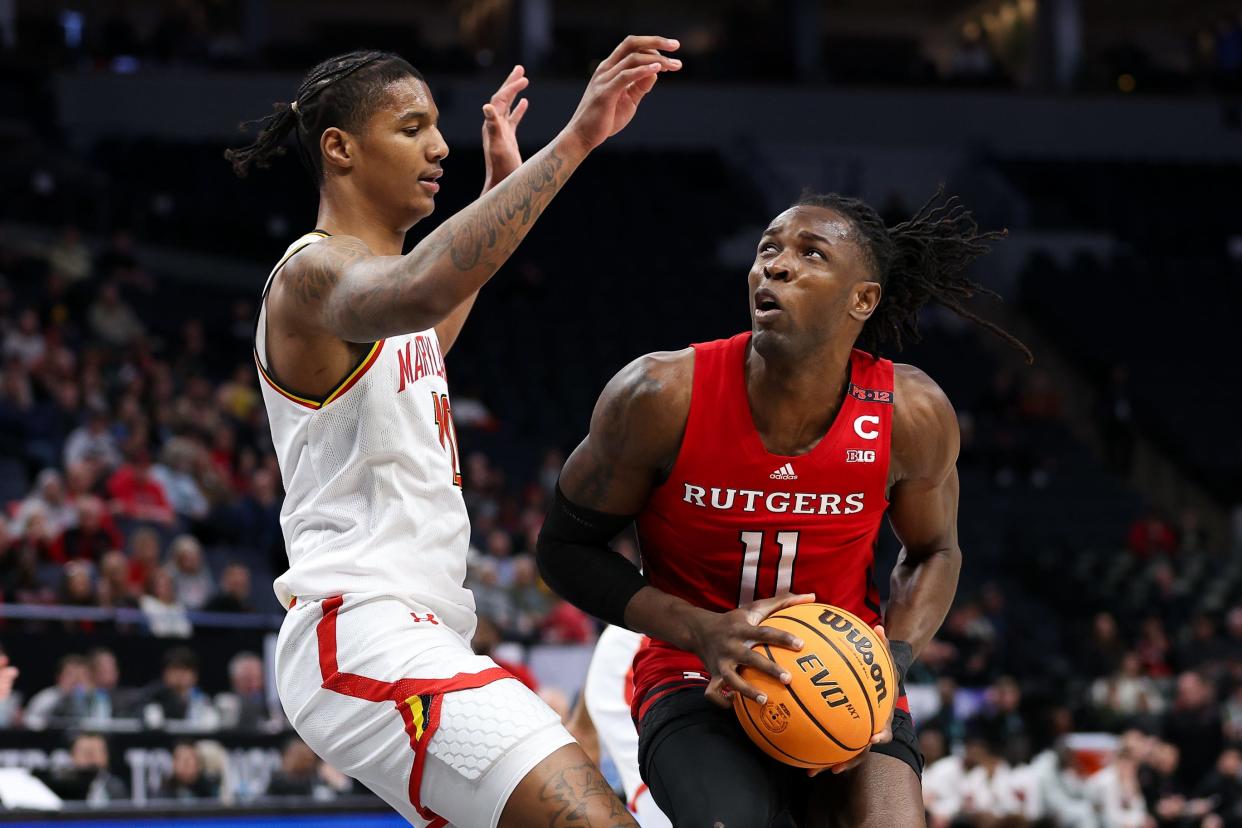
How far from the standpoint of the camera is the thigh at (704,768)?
354 centimetres

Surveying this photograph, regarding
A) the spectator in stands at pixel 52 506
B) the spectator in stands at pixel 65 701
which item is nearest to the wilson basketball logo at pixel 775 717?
the spectator in stands at pixel 65 701

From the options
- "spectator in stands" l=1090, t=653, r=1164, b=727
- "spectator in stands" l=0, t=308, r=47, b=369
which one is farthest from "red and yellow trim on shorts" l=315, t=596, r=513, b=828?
"spectator in stands" l=1090, t=653, r=1164, b=727

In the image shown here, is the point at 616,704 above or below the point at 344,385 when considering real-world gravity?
below

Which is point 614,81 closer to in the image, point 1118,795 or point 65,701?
point 65,701

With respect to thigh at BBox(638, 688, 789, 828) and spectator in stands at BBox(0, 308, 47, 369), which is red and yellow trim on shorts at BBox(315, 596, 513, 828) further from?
spectator in stands at BBox(0, 308, 47, 369)

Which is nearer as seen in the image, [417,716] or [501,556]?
[417,716]

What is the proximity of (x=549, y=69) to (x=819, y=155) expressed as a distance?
412cm

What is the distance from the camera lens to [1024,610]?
1631 centimetres

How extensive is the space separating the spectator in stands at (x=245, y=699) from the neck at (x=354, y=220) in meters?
5.75

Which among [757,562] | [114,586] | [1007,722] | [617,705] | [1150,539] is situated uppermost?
[757,562]

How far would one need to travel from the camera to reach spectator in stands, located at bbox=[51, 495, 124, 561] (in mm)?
10391

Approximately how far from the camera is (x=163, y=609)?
390 inches

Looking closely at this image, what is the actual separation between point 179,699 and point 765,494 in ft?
19.9

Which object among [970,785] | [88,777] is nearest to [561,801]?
[88,777]
